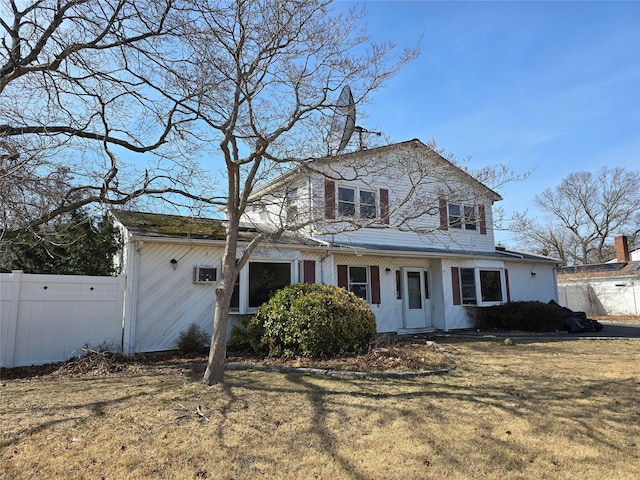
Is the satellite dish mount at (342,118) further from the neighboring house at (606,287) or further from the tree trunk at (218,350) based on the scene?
the neighboring house at (606,287)

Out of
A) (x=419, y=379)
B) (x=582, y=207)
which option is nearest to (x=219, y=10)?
(x=419, y=379)

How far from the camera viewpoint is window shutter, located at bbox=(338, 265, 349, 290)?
12.5m

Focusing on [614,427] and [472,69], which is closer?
[614,427]

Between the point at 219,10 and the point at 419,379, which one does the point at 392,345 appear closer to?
the point at 419,379

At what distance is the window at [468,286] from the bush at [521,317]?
450 mm

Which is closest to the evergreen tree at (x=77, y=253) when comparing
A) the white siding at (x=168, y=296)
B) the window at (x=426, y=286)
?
the white siding at (x=168, y=296)

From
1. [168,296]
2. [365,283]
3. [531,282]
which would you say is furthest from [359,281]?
[531,282]

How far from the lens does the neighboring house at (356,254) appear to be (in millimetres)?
8797

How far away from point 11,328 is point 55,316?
72 cm

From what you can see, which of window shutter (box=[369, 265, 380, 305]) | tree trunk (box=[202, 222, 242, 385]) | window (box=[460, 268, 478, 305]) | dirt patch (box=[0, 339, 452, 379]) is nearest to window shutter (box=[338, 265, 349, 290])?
window shutter (box=[369, 265, 380, 305])

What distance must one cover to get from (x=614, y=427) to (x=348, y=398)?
3.12 meters

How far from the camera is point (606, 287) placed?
74.9 ft

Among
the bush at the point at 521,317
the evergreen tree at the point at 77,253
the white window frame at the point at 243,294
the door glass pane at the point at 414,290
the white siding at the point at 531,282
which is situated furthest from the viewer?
the white siding at the point at 531,282

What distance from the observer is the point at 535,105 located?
1117cm
